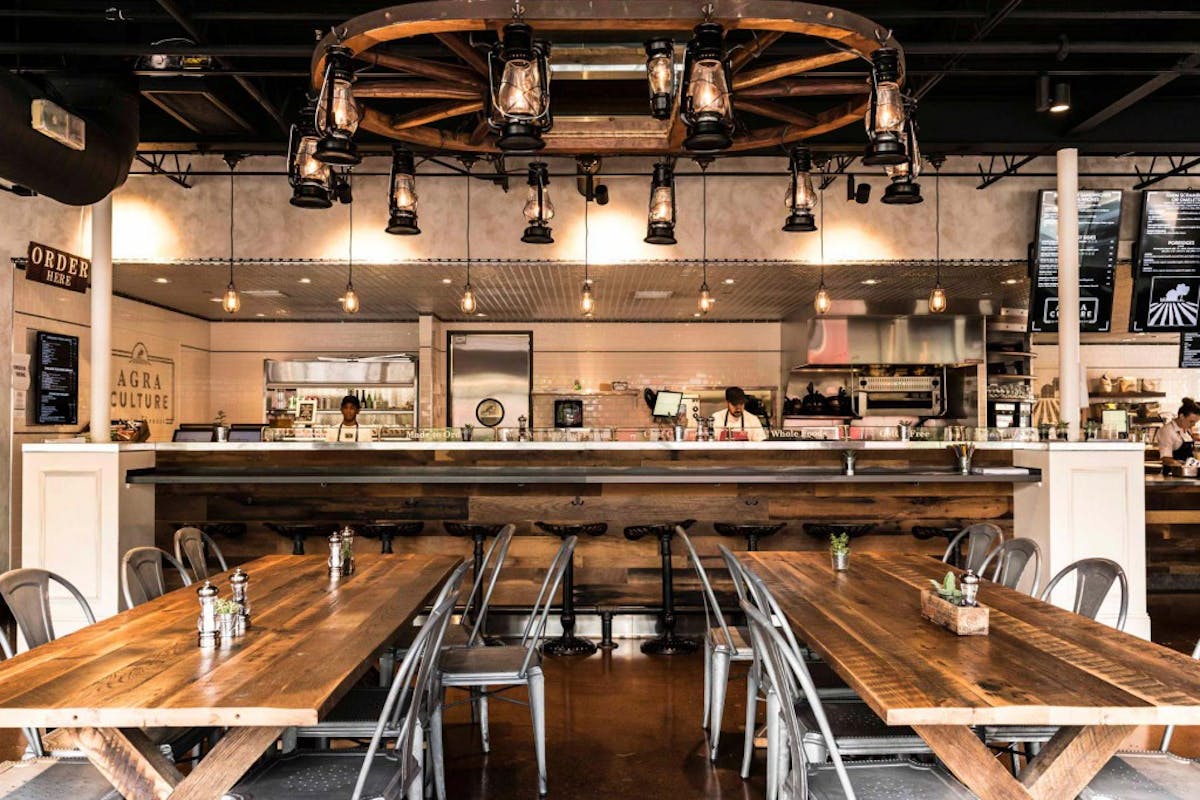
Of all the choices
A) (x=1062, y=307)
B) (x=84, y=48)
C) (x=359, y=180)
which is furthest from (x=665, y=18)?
(x=359, y=180)

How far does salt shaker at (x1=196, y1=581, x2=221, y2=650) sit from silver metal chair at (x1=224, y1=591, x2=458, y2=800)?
397mm

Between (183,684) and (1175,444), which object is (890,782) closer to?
(183,684)

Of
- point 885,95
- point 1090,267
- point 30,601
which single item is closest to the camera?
point 885,95

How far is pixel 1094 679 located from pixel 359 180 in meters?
7.10

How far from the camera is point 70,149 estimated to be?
16.4ft

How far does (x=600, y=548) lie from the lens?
644 centimetres

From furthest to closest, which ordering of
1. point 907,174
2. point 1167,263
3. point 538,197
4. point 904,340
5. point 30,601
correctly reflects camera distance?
point 904,340, point 1167,263, point 538,197, point 907,174, point 30,601

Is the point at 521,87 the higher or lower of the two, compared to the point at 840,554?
higher

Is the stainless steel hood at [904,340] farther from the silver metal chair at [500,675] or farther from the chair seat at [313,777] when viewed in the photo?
the chair seat at [313,777]

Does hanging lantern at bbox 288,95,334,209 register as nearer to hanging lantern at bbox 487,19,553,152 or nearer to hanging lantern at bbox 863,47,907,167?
hanging lantern at bbox 487,19,553,152

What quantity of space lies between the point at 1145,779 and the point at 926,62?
198 inches

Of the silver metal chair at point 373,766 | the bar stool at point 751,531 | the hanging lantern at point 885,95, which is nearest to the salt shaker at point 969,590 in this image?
Result: the hanging lantern at point 885,95

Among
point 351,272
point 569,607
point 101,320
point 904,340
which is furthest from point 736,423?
point 101,320

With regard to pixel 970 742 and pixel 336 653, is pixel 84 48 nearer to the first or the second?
pixel 336 653
